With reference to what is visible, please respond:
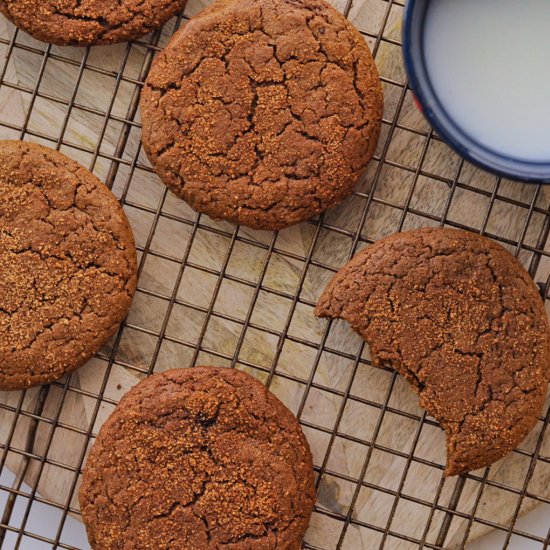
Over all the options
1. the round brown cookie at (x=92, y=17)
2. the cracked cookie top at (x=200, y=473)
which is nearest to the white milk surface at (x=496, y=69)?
the round brown cookie at (x=92, y=17)

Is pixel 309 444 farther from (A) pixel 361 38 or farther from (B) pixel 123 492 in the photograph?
(A) pixel 361 38

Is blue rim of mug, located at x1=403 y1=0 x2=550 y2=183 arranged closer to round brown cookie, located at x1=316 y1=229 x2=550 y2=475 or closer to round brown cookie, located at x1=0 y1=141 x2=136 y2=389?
round brown cookie, located at x1=316 y1=229 x2=550 y2=475

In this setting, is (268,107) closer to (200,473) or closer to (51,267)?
(51,267)

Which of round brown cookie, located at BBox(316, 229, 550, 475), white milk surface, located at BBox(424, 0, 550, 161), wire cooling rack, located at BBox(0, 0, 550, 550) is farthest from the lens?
wire cooling rack, located at BBox(0, 0, 550, 550)

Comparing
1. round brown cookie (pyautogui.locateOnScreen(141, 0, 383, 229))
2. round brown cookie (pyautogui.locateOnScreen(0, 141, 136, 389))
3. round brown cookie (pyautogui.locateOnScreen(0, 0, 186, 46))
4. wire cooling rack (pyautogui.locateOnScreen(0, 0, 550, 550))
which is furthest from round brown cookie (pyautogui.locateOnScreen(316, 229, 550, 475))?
round brown cookie (pyautogui.locateOnScreen(0, 0, 186, 46))

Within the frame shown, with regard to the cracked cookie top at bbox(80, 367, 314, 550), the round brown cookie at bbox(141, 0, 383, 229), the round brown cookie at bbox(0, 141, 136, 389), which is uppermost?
the round brown cookie at bbox(141, 0, 383, 229)

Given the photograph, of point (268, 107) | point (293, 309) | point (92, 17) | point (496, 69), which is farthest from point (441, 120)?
point (92, 17)

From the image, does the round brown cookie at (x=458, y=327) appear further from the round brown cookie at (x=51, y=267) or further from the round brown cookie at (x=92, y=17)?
the round brown cookie at (x=92, y=17)
